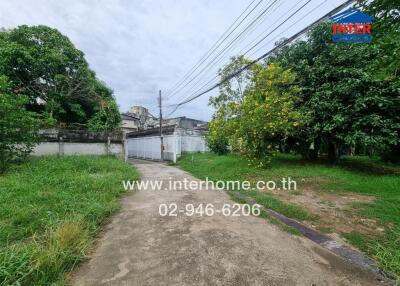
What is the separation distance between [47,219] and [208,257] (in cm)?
279

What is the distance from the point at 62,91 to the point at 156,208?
10.5m

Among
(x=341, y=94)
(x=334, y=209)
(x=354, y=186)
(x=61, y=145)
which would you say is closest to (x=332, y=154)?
(x=341, y=94)

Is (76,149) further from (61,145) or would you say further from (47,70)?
(47,70)

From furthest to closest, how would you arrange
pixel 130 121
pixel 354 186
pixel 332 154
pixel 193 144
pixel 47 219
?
pixel 130 121 → pixel 193 144 → pixel 332 154 → pixel 354 186 → pixel 47 219

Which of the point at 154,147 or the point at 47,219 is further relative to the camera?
the point at 154,147

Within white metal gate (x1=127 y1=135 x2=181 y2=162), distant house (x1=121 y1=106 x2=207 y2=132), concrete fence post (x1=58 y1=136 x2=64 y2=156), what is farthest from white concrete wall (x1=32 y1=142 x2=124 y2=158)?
distant house (x1=121 y1=106 x2=207 y2=132)

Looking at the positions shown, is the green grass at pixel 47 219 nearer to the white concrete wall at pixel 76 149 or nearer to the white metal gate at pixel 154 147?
the white concrete wall at pixel 76 149

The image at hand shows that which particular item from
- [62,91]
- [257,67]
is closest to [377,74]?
[257,67]

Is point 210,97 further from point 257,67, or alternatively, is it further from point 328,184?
point 328,184

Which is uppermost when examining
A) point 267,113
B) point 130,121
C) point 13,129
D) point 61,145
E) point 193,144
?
point 130,121

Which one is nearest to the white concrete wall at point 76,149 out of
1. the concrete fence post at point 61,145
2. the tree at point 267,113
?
the concrete fence post at point 61,145

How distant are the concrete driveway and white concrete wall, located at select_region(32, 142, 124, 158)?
28.3ft

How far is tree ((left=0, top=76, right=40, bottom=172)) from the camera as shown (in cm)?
679

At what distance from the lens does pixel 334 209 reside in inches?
189
